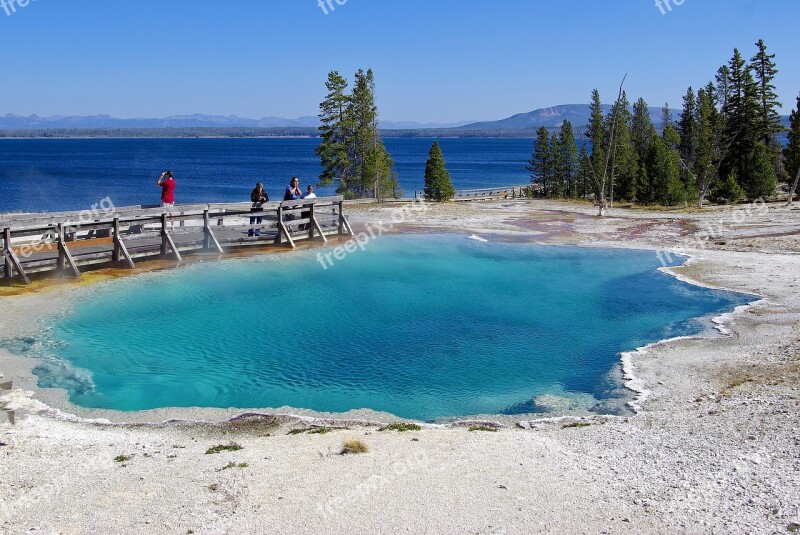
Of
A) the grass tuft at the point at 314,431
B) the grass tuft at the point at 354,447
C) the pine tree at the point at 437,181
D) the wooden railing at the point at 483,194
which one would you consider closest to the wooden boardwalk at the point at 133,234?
the grass tuft at the point at 314,431

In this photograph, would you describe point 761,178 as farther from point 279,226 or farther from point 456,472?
point 456,472

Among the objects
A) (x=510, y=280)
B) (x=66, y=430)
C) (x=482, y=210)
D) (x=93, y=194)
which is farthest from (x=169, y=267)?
(x=93, y=194)

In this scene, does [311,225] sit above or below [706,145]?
below

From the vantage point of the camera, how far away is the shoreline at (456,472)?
787 centimetres

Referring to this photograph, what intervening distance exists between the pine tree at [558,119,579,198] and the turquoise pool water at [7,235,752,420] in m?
64.0

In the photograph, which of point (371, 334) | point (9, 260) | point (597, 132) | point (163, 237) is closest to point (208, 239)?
point (163, 237)

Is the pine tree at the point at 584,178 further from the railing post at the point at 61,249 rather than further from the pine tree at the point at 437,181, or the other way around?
the railing post at the point at 61,249

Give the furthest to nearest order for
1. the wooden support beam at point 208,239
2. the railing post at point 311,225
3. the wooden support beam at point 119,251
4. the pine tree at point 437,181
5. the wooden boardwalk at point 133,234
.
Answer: the pine tree at point 437,181
the railing post at point 311,225
the wooden support beam at point 208,239
the wooden support beam at point 119,251
the wooden boardwalk at point 133,234

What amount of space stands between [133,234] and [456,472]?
61.4ft

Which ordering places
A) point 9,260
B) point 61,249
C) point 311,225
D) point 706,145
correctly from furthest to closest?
1. point 706,145
2. point 311,225
3. point 61,249
4. point 9,260

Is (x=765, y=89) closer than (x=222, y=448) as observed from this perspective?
No

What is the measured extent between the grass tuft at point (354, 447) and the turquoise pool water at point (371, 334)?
251cm

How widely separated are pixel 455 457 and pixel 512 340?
743 centimetres

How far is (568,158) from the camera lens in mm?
89500
